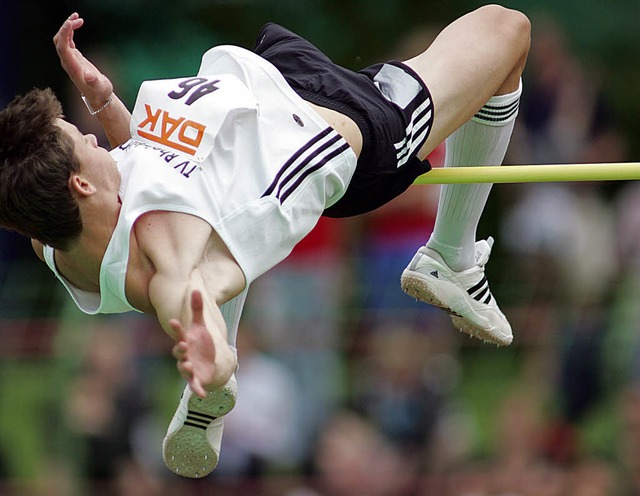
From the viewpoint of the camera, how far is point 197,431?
512 centimetres

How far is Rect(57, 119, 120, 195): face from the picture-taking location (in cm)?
432

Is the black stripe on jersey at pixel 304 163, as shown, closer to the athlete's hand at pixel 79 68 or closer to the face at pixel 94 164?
the face at pixel 94 164

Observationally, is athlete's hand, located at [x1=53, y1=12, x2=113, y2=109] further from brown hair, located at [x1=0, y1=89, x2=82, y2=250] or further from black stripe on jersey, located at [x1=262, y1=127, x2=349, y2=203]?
black stripe on jersey, located at [x1=262, y1=127, x2=349, y2=203]

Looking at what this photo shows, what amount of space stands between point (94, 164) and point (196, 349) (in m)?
0.89

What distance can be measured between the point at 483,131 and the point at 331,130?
0.85 metres

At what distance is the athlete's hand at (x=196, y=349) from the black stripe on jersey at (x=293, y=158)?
0.74 m

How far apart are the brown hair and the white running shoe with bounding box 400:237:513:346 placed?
5.42 feet

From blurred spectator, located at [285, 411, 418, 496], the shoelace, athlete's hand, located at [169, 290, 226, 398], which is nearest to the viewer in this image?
athlete's hand, located at [169, 290, 226, 398]

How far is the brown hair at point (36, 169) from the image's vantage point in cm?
423

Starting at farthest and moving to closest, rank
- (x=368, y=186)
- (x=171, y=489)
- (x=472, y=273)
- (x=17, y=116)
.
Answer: (x=171, y=489)
(x=472, y=273)
(x=368, y=186)
(x=17, y=116)

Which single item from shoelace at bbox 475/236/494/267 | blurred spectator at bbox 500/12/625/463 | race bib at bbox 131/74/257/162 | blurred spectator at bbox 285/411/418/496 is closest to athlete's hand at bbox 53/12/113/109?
race bib at bbox 131/74/257/162

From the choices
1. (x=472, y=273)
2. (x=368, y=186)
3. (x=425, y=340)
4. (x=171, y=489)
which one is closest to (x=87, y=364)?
(x=171, y=489)

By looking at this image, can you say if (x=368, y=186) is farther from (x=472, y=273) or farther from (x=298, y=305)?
(x=298, y=305)

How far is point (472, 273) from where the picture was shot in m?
5.52
